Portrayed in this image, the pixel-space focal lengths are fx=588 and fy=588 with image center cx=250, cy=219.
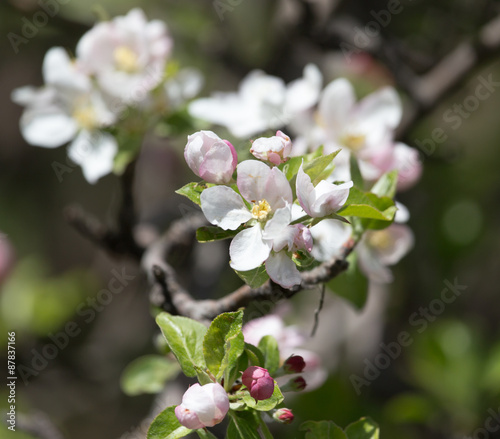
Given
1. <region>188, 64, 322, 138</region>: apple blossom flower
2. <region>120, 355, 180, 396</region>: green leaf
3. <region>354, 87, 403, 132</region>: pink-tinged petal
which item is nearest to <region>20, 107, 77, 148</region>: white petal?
<region>188, 64, 322, 138</region>: apple blossom flower

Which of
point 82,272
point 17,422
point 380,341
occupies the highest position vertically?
point 380,341

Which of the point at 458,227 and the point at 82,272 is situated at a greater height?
the point at 458,227

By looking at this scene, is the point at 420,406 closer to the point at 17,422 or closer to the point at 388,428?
the point at 388,428

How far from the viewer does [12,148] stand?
277cm

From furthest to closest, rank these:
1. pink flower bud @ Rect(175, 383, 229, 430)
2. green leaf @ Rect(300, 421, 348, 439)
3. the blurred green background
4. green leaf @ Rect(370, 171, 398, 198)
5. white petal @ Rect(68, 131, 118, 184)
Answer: the blurred green background
white petal @ Rect(68, 131, 118, 184)
green leaf @ Rect(370, 171, 398, 198)
green leaf @ Rect(300, 421, 348, 439)
pink flower bud @ Rect(175, 383, 229, 430)

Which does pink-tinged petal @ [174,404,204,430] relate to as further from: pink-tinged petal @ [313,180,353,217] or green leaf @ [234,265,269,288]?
pink-tinged petal @ [313,180,353,217]

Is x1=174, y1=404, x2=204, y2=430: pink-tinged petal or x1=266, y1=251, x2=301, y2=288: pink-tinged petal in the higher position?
x1=266, y1=251, x2=301, y2=288: pink-tinged petal

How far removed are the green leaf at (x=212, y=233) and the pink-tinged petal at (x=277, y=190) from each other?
60 mm

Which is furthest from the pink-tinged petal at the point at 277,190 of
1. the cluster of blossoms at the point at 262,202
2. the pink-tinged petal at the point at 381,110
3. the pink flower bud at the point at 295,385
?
the pink-tinged petal at the point at 381,110

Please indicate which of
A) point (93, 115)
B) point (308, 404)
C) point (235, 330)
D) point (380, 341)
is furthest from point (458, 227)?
point (235, 330)

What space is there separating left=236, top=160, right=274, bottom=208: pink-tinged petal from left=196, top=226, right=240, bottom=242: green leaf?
1.9 inches

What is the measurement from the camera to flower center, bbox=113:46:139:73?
3.70 feet

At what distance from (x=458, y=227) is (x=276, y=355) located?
1.20 meters

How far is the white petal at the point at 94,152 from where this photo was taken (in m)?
1.09
